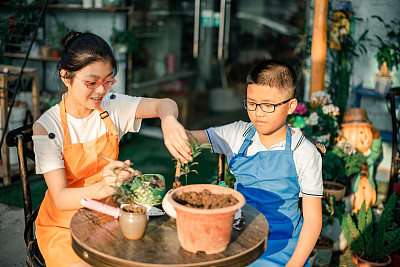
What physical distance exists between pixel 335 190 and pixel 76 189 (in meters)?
2.60

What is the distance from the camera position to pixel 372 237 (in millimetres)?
3656

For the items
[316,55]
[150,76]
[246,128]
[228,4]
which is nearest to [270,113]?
[246,128]

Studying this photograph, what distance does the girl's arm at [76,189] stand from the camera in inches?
85.6

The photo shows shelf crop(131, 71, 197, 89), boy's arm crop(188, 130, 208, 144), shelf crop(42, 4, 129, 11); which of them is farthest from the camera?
shelf crop(131, 71, 197, 89)

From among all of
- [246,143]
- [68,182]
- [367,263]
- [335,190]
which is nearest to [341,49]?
[335,190]

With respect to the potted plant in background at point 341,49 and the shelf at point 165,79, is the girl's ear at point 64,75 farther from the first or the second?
the shelf at point 165,79

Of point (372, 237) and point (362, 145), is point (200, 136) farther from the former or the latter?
point (362, 145)

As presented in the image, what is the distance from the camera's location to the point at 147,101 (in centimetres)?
285

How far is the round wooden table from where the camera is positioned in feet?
6.16

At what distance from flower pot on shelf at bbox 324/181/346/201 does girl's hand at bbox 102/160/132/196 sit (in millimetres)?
2490

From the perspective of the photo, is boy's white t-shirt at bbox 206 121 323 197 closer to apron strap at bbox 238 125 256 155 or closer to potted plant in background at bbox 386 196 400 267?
apron strap at bbox 238 125 256 155

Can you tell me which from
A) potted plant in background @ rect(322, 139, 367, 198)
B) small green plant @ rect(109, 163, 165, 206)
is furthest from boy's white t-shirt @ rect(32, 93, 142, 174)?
potted plant in background @ rect(322, 139, 367, 198)

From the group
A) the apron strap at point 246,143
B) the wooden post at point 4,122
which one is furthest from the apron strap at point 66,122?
the wooden post at point 4,122

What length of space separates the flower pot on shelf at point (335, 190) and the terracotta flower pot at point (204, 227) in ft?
8.03
